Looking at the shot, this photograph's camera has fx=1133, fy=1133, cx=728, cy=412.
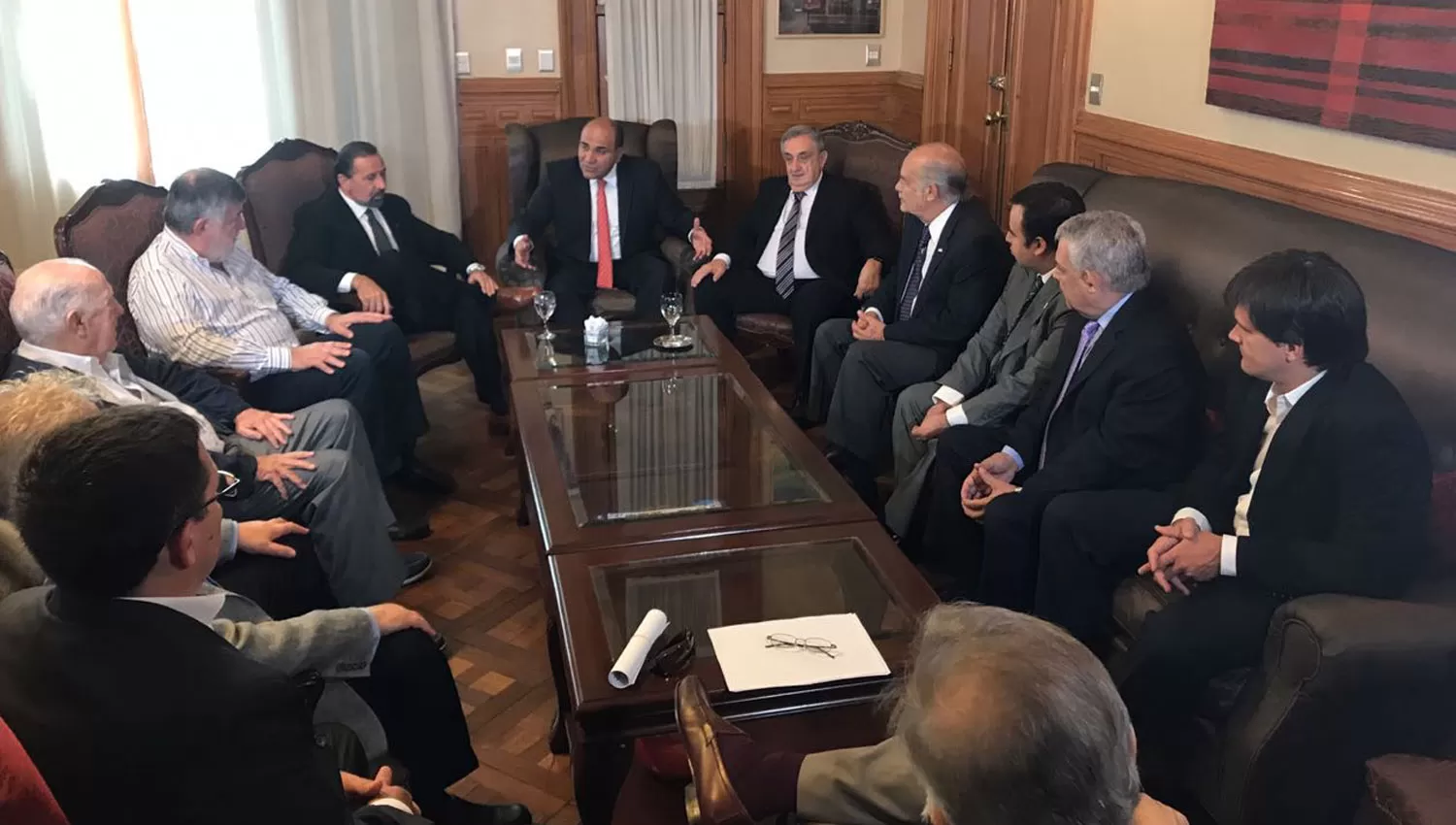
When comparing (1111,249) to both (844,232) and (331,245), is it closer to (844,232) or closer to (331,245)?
(844,232)

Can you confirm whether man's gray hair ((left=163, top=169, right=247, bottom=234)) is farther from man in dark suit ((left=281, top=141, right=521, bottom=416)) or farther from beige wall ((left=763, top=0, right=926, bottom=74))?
beige wall ((left=763, top=0, right=926, bottom=74))

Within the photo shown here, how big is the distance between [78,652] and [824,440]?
2.97m

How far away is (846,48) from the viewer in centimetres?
552

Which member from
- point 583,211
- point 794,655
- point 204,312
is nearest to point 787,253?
point 583,211

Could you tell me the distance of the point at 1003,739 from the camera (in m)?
0.95

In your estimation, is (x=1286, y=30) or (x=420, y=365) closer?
(x=1286, y=30)

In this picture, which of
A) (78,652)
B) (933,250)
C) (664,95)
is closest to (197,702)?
(78,652)

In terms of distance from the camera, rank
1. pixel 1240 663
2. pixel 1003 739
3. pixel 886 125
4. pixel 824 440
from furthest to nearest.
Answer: pixel 886 125 < pixel 824 440 < pixel 1240 663 < pixel 1003 739

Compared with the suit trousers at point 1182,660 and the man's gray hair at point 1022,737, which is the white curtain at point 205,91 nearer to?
the suit trousers at point 1182,660

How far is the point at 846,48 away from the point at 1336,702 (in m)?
4.33

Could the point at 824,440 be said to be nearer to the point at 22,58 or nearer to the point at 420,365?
the point at 420,365

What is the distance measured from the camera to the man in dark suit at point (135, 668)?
1269 millimetres

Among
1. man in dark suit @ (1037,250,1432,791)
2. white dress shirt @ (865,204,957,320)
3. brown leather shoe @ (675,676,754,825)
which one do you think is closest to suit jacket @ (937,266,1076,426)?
white dress shirt @ (865,204,957,320)

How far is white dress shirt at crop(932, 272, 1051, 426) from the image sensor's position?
10.5 feet
